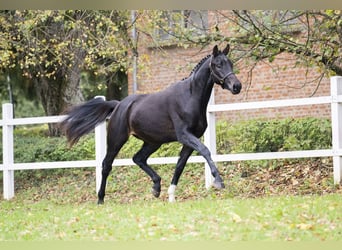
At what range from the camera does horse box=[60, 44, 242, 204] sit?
6414 mm

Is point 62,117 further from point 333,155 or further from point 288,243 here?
point 288,243

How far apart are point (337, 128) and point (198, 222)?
8.92 ft

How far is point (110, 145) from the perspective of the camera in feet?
23.2

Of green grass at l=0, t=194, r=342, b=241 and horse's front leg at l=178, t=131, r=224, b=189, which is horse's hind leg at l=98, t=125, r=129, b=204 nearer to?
horse's front leg at l=178, t=131, r=224, b=189

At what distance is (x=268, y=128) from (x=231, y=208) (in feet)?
10.1

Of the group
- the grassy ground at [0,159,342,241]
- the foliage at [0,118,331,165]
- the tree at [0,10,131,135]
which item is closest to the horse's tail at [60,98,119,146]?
the grassy ground at [0,159,342,241]

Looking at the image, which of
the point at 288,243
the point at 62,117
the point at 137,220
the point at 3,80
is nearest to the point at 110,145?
the point at 62,117

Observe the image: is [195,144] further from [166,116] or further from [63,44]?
[63,44]

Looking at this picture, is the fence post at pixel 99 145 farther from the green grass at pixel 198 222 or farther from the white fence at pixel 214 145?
the green grass at pixel 198 222

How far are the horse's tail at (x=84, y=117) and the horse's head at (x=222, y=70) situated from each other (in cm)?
122

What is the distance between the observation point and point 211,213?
18.0ft

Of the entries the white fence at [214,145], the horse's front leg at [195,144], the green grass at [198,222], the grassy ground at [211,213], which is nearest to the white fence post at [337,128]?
the white fence at [214,145]

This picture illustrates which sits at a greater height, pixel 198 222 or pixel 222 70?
pixel 222 70

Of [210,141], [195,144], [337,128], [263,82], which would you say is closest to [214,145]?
[210,141]
